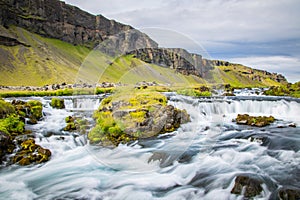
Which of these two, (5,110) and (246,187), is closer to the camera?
(246,187)

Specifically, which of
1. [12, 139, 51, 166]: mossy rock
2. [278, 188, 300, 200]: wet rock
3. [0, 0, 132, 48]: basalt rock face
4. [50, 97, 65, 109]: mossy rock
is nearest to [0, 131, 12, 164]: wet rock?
[12, 139, 51, 166]: mossy rock

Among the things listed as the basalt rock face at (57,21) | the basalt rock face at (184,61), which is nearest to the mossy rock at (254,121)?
the basalt rock face at (184,61)

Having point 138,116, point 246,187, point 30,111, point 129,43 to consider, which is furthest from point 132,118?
point 30,111

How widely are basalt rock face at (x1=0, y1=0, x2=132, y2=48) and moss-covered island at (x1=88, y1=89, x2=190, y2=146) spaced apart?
121 m

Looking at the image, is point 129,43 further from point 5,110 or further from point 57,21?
point 57,21

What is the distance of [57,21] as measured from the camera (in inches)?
5910

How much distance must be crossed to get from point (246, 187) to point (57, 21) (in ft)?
533

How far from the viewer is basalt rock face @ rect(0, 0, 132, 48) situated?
12369 cm

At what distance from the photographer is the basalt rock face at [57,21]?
406 ft

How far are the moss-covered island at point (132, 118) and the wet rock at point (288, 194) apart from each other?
659cm

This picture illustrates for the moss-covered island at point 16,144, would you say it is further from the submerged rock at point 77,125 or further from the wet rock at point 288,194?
the wet rock at point 288,194

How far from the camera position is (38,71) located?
90.1m

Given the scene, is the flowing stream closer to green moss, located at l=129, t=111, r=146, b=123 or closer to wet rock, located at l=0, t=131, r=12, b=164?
wet rock, located at l=0, t=131, r=12, b=164

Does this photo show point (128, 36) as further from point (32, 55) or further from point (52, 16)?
point (52, 16)
